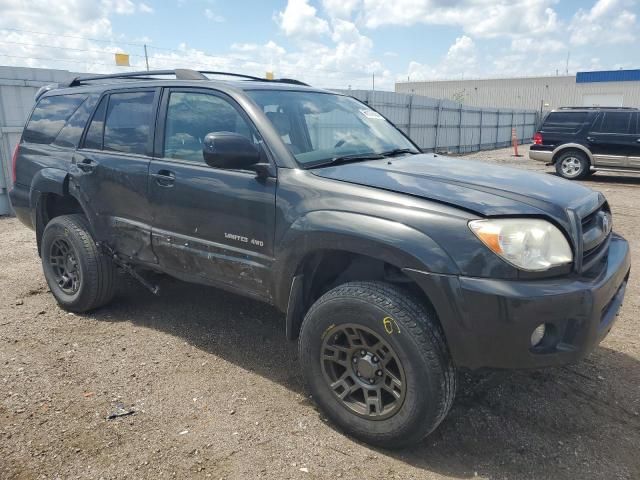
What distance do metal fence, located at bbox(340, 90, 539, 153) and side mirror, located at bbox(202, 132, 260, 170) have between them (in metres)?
10.9

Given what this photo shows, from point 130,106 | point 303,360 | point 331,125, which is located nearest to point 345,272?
point 303,360

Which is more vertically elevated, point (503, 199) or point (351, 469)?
point (503, 199)

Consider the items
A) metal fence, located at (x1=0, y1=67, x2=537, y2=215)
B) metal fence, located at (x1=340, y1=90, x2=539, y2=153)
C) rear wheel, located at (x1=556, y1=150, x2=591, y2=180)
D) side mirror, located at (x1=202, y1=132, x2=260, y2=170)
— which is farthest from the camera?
metal fence, located at (x1=340, y1=90, x2=539, y2=153)

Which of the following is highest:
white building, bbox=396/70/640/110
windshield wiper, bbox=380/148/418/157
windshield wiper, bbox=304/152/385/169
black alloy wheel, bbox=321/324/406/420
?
white building, bbox=396/70/640/110

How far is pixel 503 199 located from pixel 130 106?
2785 mm

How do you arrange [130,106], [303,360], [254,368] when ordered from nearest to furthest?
1. [303,360]
2. [254,368]
3. [130,106]

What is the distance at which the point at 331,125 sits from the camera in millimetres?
3633

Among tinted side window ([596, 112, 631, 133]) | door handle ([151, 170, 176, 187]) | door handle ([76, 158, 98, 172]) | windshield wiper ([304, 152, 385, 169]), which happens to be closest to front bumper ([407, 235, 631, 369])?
windshield wiper ([304, 152, 385, 169])

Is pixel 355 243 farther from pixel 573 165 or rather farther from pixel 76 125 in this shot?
pixel 573 165

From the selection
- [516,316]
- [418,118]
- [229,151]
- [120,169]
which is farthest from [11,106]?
[418,118]

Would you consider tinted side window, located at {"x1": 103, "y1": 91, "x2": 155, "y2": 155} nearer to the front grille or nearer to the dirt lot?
the dirt lot

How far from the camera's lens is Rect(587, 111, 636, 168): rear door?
41.6 ft

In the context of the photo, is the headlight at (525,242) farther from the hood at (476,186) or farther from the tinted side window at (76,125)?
the tinted side window at (76,125)

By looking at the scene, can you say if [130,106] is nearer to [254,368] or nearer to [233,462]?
[254,368]
